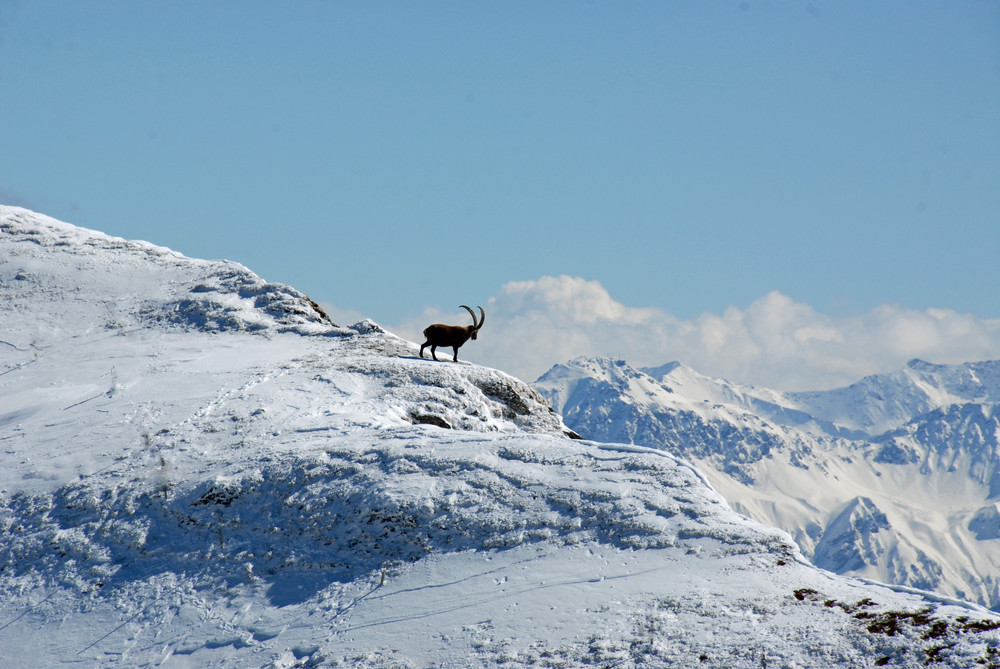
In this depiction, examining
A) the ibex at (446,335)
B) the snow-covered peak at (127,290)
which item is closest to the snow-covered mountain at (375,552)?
the ibex at (446,335)

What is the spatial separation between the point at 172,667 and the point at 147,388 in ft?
53.0

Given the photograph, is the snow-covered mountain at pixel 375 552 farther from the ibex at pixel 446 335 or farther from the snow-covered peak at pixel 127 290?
the snow-covered peak at pixel 127 290

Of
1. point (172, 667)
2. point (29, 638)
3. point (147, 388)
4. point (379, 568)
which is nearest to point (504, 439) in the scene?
point (379, 568)

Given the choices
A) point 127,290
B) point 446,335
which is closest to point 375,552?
point 446,335

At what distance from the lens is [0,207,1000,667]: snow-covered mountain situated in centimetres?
1647

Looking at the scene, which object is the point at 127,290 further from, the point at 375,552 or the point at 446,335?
the point at 375,552

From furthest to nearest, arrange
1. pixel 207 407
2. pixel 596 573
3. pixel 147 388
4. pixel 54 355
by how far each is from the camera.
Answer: pixel 54 355 < pixel 147 388 < pixel 207 407 < pixel 596 573

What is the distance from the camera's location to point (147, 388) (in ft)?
104

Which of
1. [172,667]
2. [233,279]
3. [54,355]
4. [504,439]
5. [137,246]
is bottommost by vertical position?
[172,667]

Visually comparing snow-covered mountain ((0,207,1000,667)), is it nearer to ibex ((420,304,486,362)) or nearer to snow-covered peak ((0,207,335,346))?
ibex ((420,304,486,362))

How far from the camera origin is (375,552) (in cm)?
2039

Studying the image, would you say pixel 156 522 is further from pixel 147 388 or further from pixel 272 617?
pixel 147 388

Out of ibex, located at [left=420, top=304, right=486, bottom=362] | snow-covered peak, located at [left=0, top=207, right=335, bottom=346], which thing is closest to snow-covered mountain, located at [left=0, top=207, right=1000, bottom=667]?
ibex, located at [left=420, top=304, right=486, bottom=362]

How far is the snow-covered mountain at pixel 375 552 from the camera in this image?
16.5 metres
